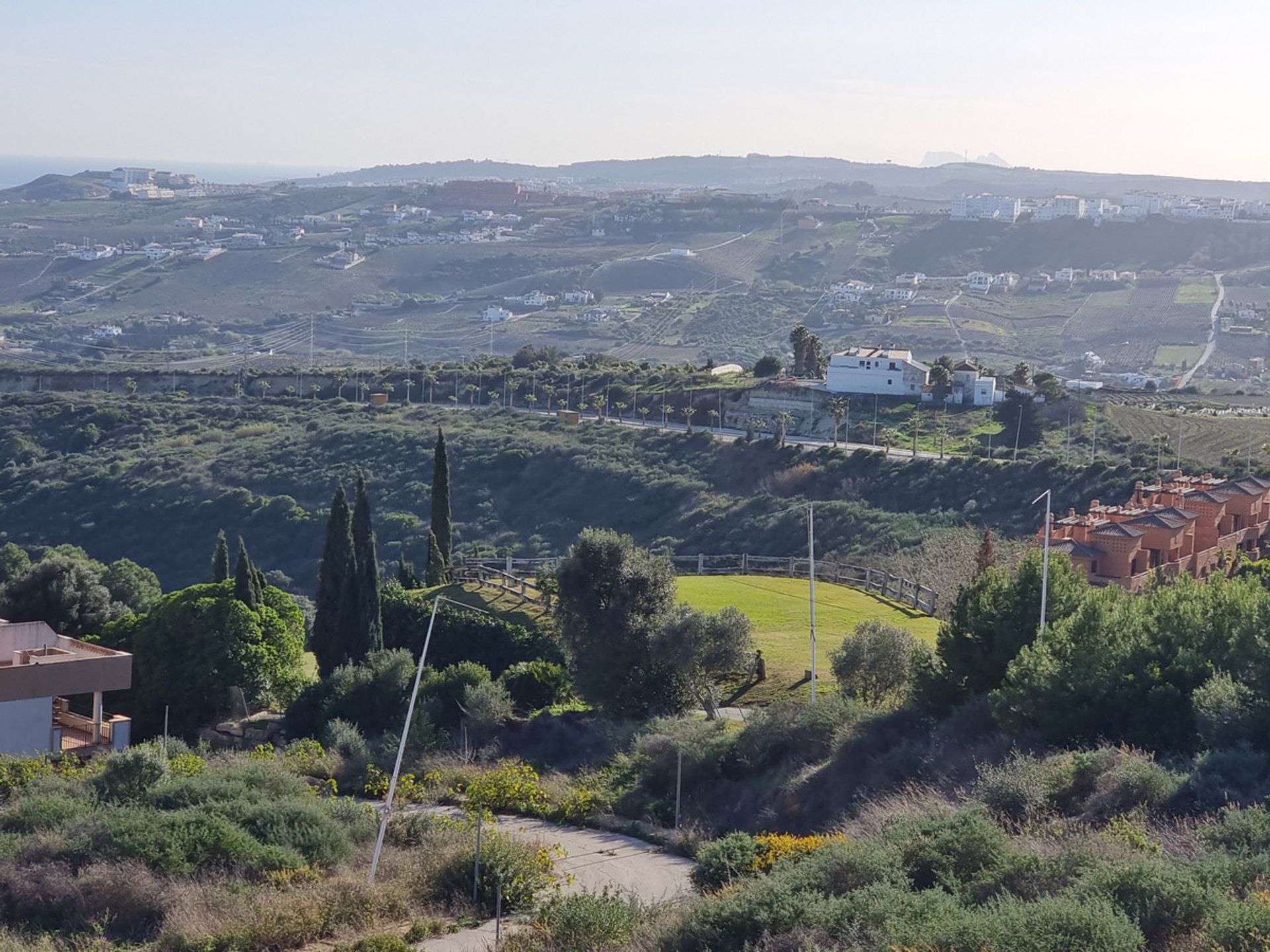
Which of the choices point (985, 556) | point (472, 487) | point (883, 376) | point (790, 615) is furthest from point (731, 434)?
point (790, 615)

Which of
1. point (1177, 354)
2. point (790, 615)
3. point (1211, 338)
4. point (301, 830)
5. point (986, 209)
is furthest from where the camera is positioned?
point (986, 209)

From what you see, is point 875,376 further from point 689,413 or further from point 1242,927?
point 1242,927

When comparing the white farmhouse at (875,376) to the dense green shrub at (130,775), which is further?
the white farmhouse at (875,376)

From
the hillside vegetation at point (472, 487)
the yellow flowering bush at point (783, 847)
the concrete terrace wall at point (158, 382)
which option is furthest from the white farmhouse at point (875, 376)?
the yellow flowering bush at point (783, 847)

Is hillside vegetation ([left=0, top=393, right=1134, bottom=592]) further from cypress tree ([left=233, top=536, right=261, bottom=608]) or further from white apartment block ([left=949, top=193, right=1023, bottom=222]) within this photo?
white apartment block ([left=949, top=193, right=1023, bottom=222])

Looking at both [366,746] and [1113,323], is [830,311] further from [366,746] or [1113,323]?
[366,746]

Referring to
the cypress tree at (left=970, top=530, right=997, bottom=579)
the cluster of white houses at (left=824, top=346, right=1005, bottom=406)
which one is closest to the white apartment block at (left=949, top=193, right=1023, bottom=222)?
the cluster of white houses at (left=824, top=346, right=1005, bottom=406)

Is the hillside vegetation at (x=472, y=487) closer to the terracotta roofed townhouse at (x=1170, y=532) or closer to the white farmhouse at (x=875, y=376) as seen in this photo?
the terracotta roofed townhouse at (x=1170, y=532)
